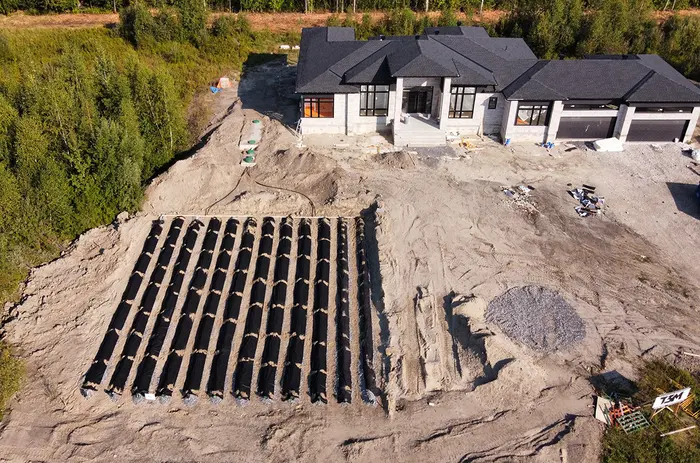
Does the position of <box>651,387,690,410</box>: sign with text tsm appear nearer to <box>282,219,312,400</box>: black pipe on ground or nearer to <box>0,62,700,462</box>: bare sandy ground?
<box>0,62,700,462</box>: bare sandy ground

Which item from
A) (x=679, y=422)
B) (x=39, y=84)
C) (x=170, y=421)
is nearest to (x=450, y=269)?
(x=679, y=422)

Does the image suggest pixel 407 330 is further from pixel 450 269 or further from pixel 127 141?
pixel 127 141

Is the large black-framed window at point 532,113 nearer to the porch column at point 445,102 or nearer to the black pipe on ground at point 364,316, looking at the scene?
the porch column at point 445,102

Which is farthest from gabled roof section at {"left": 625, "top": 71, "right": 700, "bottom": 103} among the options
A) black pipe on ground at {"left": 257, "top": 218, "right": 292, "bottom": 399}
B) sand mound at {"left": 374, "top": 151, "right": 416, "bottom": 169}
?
black pipe on ground at {"left": 257, "top": 218, "right": 292, "bottom": 399}

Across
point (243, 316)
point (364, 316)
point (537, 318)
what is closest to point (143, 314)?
point (243, 316)

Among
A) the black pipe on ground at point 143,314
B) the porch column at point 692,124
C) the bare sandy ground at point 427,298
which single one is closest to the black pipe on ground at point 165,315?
the black pipe on ground at point 143,314

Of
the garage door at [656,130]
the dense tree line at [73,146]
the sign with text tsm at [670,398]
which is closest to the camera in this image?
the sign with text tsm at [670,398]

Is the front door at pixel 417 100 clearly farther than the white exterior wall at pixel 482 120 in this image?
Yes
